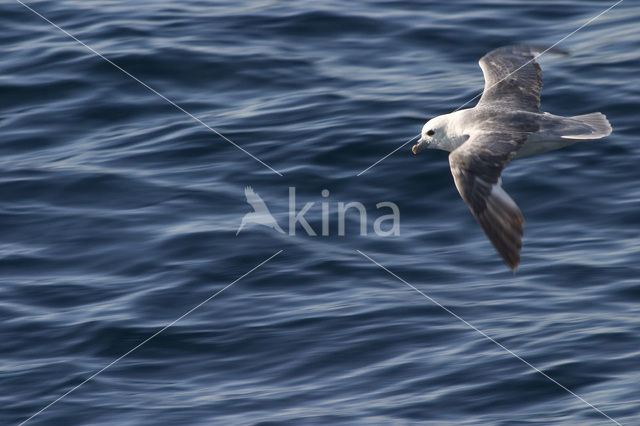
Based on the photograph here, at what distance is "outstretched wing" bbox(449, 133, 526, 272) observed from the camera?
24.7 feet

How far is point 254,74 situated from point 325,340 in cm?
490

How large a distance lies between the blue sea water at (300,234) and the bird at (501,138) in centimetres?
106

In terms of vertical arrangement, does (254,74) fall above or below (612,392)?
above

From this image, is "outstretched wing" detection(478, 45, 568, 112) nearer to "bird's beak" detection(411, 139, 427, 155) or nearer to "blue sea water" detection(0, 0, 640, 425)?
"bird's beak" detection(411, 139, 427, 155)

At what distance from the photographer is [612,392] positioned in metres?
7.93

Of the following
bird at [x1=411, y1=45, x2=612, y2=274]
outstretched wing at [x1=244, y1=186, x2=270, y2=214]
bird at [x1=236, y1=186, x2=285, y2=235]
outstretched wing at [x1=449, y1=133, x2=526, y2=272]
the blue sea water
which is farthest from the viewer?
outstretched wing at [x1=244, y1=186, x2=270, y2=214]

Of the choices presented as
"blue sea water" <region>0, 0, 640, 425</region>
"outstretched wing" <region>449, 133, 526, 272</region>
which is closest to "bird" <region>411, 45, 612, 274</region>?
"outstretched wing" <region>449, 133, 526, 272</region>

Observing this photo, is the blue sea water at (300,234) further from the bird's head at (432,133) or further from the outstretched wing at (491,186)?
the outstretched wing at (491,186)

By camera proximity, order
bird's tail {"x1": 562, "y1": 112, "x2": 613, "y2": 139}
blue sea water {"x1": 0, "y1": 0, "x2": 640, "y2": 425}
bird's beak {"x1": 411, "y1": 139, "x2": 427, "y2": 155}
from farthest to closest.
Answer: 1. bird's beak {"x1": 411, "y1": 139, "x2": 427, "y2": 155}
2. bird's tail {"x1": 562, "y1": 112, "x2": 613, "y2": 139}
3. blue sea water {"x1": 0, "y1": 0, "x2": 640, "y2": 425}

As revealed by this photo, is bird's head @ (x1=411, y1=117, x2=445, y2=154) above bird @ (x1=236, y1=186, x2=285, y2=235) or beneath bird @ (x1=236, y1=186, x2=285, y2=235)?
above

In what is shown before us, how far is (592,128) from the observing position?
861 cm

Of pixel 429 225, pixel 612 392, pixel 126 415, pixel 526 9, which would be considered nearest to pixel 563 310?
pixel 612 392

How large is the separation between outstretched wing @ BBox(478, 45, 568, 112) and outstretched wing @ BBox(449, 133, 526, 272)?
1.18 meters

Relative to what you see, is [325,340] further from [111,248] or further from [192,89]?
[192,89]
